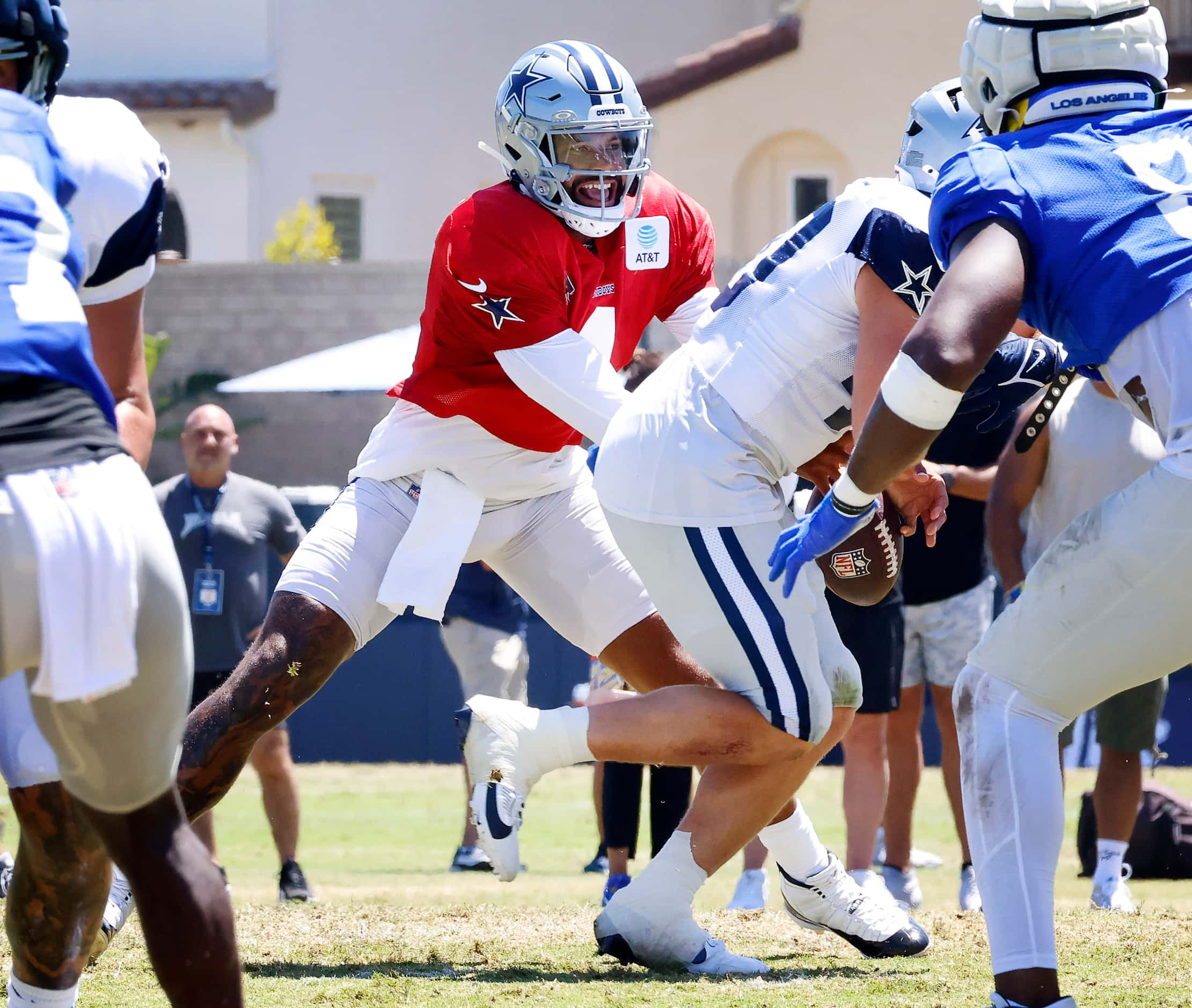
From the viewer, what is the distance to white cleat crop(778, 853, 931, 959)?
165 inches

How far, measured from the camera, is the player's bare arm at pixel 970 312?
2729 mm


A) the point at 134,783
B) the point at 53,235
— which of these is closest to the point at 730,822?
the point at 134,783

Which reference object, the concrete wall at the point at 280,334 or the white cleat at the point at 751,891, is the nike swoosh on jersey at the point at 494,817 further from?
the concrete wall at the point at 280,334

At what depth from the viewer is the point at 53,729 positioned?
88.6 inches

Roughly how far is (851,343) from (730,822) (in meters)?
1.15

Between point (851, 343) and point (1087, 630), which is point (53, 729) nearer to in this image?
point (1087, 630)

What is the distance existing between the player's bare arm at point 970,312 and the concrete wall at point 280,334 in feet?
46.3

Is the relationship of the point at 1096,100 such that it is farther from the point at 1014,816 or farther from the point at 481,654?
the point at 481,654

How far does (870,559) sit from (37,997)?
1.98 meters

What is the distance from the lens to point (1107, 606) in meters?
2.82

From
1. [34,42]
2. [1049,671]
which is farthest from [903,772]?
[34,42]

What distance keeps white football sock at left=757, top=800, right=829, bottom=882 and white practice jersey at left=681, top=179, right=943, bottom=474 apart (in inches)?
38.7

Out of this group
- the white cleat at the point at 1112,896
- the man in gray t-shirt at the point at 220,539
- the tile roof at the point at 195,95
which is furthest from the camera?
the tile roof at the point at 195,95

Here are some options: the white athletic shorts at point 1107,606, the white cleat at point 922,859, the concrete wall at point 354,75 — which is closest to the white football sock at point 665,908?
the white athletic shorts at point 1107,606
